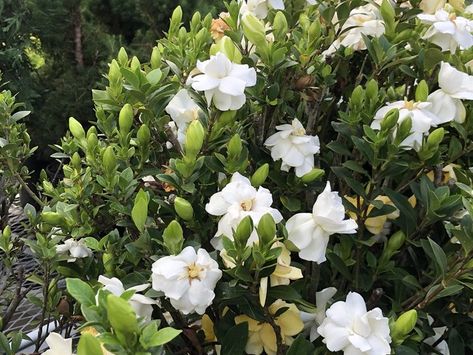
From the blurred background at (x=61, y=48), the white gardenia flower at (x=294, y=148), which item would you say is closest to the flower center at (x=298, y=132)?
the white gardenia flower at (x=294, y=148)

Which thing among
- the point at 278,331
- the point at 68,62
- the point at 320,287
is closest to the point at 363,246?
the point at 320,287

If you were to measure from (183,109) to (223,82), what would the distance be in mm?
134

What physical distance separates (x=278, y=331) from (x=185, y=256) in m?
0.18

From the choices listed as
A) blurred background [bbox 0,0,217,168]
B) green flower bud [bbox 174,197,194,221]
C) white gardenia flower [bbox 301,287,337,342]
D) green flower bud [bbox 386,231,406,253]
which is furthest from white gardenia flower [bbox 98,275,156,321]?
blurred background [bbox 0,0,217,168]

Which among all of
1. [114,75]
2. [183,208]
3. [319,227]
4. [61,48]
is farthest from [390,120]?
[61,48]

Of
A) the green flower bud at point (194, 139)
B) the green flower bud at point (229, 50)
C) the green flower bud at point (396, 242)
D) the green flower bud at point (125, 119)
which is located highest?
the green flower bud at point (229, 50)

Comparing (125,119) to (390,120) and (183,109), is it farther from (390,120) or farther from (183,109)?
(390,120)

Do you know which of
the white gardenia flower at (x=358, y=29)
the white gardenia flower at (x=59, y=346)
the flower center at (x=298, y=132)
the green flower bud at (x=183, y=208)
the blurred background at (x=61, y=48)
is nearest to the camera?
the white gardenia flower at (x=59, y=346)

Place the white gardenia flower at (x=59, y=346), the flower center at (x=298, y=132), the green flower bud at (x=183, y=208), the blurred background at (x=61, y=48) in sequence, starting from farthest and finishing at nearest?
the blurred background at (x=61, y=48) < the flower center at (x=298, y=132) < the green flower bud at (x=183, y=208) < the white gardenia flower at (x=59, y=346)

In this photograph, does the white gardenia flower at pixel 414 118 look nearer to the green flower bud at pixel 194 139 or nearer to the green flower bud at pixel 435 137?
the green flower bud at pixel 435 137

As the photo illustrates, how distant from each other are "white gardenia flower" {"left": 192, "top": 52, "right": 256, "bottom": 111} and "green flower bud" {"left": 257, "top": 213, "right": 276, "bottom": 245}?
7.0 inches

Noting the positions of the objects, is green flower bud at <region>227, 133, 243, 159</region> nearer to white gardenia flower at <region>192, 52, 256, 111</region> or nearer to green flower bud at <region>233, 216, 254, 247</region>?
white gardenia flower at <region>192, 52, 256, 111</region>

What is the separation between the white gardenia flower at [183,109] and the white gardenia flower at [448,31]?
13.8 inches

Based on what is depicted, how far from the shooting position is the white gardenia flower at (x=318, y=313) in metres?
0.76
